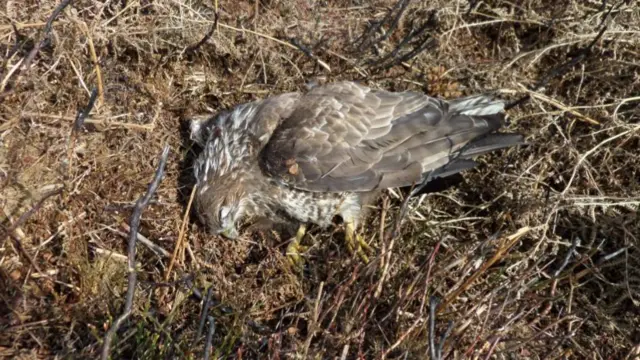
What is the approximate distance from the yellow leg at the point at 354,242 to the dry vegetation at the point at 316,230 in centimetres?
8

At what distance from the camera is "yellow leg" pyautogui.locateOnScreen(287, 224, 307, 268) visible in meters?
4.04

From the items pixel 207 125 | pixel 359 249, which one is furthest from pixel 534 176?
pixel 207 125

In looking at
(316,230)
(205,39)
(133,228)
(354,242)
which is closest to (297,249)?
(316,230)

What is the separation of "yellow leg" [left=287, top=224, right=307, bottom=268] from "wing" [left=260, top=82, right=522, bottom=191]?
0.51 meters

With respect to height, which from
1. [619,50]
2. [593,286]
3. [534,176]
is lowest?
[593,286]

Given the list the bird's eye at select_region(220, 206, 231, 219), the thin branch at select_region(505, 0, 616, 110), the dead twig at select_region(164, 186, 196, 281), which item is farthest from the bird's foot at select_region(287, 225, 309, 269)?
the thin branch at select_region(505, 0, 616, 110)

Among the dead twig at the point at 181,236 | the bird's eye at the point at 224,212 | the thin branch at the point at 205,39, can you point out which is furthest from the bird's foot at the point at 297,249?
the thin branch at the point at 205,39

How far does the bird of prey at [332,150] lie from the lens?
377cm

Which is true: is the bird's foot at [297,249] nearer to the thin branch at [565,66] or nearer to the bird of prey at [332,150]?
the bird of prey at [332,150]

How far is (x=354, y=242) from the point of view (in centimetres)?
400

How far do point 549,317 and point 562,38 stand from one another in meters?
2.03

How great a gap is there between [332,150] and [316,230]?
29.0 inches

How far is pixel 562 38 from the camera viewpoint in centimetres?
476

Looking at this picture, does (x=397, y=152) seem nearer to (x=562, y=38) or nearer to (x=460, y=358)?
(x=460, y=358)
